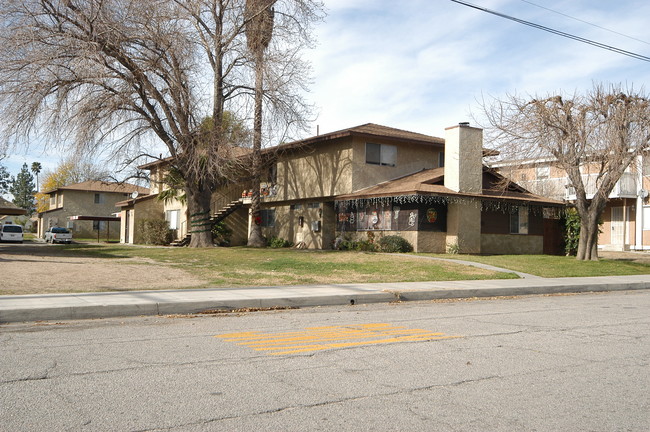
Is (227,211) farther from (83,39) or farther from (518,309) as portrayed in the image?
(518,309)

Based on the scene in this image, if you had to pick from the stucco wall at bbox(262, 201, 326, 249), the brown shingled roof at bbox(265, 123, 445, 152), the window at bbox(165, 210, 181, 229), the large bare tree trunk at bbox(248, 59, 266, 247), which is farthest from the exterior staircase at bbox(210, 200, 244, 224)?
the window at bbox(165, 210, 181, 229)

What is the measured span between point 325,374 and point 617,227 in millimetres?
38794

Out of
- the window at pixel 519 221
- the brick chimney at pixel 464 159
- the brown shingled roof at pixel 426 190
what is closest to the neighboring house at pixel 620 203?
the window at pixel 519 221

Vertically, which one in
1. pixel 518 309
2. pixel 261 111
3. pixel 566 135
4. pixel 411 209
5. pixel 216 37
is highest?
pixel 216 37

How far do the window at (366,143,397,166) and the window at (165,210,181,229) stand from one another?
59.7 feet

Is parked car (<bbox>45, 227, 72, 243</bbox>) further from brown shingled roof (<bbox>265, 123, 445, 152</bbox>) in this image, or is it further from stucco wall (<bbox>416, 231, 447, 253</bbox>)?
stucco wall (<bbox>416, 231, 447, 253</bbox>)

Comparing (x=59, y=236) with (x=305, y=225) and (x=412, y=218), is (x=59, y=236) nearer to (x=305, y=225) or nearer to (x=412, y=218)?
(x=305, y=225)

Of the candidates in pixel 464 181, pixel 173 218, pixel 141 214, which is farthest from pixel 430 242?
pixel 141 214

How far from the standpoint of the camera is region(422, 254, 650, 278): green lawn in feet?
68.5

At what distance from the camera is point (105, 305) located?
1077 centimetres

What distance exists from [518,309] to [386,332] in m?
4.53

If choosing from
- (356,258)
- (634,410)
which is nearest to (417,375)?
(634,410)

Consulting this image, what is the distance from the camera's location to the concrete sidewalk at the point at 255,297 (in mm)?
10508

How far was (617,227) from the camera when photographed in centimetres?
4006
